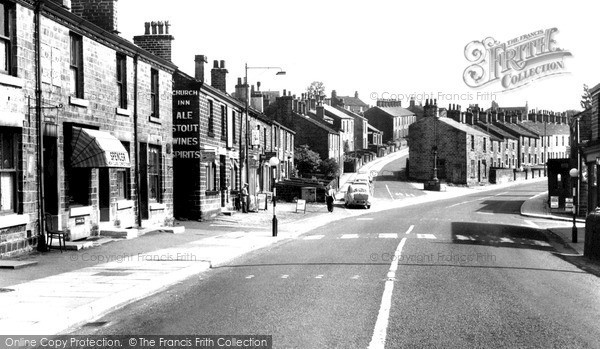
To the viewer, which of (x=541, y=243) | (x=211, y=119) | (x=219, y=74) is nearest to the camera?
(x=541, y=243)

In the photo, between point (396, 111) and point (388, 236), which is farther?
point (396, 111)

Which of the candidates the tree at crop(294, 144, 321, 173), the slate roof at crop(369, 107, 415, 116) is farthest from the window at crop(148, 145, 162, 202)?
the slate roof at crop(369, 107, 415, 116)

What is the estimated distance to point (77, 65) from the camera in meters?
19.5

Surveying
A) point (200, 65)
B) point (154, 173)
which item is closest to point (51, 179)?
point (154, 173)

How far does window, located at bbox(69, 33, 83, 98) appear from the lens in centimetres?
1938

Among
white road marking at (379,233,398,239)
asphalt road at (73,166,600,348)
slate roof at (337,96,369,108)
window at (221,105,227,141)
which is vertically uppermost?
slate roof at (337,96,369,108)

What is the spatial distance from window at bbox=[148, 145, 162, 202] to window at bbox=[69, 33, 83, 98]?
19.7ft

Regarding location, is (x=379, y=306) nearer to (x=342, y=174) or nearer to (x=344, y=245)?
(x=344, y=245)

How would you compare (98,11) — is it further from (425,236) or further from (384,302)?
Answer: (384,302)

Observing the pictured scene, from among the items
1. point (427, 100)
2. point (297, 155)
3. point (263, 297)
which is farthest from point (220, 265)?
point (427, 100)

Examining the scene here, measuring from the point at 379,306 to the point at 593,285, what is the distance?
5.59 meters

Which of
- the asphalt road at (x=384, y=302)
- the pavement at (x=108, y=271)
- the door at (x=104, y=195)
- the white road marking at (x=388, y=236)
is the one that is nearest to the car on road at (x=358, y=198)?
the pavement at (x=108, y=271)

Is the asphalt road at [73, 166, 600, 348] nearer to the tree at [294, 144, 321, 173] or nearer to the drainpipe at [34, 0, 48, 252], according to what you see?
the drainpipe at [34, 0, 48, 252]

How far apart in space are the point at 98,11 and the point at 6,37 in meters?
7.31
